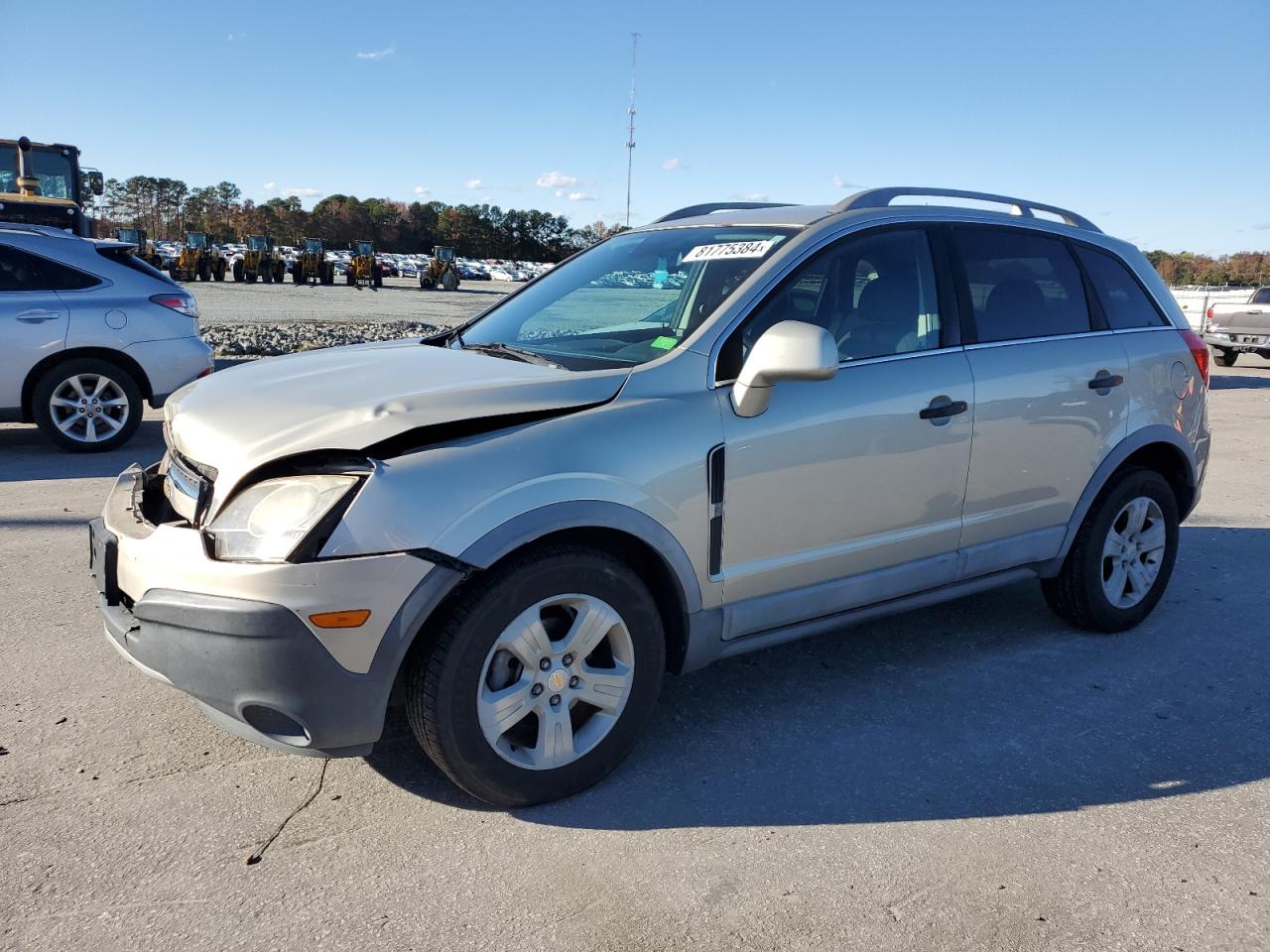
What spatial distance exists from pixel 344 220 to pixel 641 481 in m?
139

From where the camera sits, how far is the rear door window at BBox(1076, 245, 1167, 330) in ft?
15.2

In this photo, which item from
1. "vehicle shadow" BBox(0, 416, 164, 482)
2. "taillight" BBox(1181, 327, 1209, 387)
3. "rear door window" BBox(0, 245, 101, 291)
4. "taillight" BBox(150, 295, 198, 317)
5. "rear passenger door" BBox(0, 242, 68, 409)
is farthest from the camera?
"taillight" BBox(150, 295, 198, 317)

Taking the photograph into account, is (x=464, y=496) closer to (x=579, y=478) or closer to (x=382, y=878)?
(x=579, y=478)

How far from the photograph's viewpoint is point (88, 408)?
26.2ft

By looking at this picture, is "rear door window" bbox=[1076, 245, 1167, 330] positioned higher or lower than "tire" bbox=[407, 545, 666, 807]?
higher

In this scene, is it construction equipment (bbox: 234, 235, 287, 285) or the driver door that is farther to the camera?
construction equipment (bbox: 234, 235, 287, 285)

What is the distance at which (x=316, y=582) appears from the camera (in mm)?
2662

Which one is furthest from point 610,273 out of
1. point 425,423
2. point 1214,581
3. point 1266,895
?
point 1214,581

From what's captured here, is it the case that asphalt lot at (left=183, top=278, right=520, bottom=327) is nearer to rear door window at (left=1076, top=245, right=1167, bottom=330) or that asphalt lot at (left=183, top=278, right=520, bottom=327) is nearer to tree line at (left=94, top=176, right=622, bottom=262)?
rear door window at (left=1076, top=245, right=1167, bottom=330)

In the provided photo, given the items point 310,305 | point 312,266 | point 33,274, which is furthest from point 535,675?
point 312,266

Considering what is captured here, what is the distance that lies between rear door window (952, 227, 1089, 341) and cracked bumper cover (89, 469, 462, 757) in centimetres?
249

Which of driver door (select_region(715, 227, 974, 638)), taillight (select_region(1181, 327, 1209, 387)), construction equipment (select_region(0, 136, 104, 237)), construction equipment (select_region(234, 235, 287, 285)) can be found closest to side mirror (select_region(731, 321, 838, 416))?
driver door (select_region(715, 227, 974, 638))

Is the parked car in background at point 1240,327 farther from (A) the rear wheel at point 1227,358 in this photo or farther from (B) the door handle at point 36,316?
(B) the door handle at point 36,316

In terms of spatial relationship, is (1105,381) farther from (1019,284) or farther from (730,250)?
(730,250)
